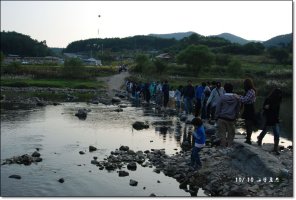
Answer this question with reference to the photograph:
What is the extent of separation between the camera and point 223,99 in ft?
44.6

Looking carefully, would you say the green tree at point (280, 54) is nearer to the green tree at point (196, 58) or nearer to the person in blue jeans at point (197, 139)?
the green tree at point (196, 58)

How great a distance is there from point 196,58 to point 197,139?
54375 millimetres

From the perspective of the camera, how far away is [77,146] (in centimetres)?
1761

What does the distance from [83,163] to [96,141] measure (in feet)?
14.7

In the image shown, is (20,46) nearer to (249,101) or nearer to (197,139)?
(249,101)

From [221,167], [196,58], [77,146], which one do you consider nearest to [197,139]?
[221,167]

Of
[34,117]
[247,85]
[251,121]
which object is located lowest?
[34,117]

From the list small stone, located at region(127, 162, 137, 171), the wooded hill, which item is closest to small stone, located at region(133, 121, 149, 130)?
small stone, located at region(127, 162, 137, 171)

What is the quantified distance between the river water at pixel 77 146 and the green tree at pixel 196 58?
33.2 m

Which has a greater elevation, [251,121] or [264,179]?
[251,121]

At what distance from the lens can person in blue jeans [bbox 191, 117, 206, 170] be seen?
12.4 m

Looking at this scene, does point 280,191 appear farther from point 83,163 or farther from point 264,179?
point 83,163

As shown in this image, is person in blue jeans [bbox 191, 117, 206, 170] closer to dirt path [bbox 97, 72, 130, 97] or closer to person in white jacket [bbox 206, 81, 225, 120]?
person in white jacket [bbox 206, 81, 225, 120]

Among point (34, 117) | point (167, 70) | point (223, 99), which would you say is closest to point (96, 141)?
point (223, 99)
